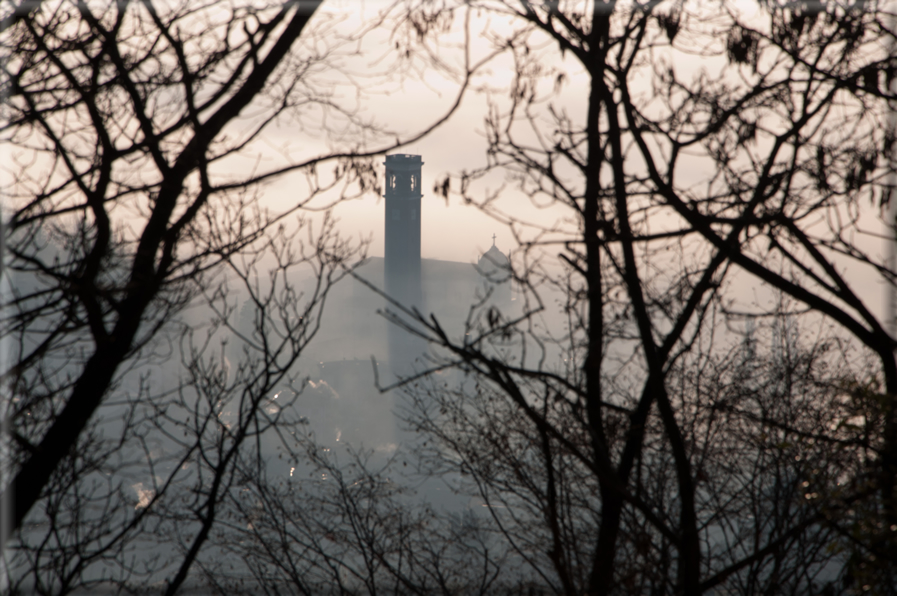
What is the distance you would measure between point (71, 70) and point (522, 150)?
11.0 feet

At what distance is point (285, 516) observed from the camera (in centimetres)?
742

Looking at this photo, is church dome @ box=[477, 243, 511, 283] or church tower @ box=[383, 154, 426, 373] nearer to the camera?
church dome @ box=[477, 243, 511, 283]

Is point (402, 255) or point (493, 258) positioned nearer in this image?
point (493, 258)

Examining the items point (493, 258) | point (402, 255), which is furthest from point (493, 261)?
point (402, 255)

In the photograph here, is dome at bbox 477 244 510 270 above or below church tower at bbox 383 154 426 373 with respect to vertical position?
below

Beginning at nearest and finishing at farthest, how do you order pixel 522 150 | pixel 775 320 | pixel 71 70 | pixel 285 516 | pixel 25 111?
pixel 25 111, pixel 71 70, pixel 522 150, pixel 285 516, pixel 775 320

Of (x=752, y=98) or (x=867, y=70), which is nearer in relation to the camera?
(x=867, y=70)

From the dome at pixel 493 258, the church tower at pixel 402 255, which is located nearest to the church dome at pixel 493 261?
the dome at pixel 493 258

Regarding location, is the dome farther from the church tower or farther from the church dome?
the church tower

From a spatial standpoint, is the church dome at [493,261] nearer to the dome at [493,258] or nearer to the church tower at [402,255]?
the dome at [493,258]

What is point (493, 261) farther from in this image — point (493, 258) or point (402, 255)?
point (402, 255)

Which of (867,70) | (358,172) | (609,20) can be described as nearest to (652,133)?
(609,20)

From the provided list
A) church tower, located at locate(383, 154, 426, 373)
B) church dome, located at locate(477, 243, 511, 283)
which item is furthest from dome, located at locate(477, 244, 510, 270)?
church tower, located at locate(383, 154, 426, 373)

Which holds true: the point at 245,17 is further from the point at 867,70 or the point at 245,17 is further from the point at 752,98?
the point at 867,70
